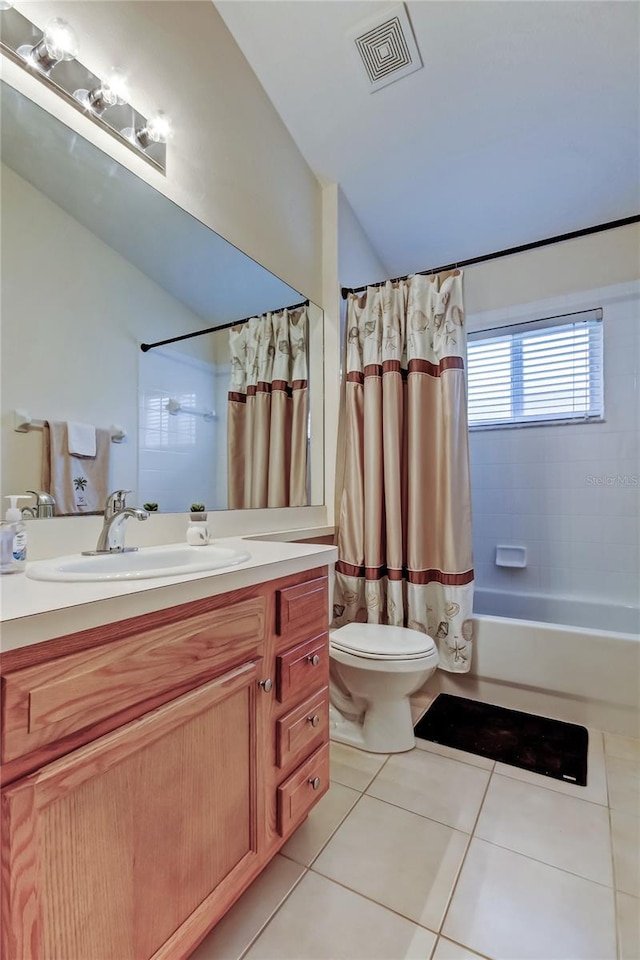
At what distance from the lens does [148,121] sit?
126 cm

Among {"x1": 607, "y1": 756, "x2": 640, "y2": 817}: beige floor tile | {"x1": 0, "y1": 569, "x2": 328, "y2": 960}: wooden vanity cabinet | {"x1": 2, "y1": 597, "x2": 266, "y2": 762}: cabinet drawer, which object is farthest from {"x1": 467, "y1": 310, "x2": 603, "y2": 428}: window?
{"x1": 2, "y1": 597, "x2": 266, "y2": 762}: cabinet drawer

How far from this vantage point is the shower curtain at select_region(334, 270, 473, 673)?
1.98 metres

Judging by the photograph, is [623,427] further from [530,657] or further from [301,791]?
[301,791]

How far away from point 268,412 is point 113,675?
4.42ft

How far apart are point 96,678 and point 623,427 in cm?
272

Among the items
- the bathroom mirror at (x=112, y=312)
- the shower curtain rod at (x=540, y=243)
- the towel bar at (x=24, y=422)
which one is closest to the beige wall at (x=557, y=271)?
the shower curtain rod at (x=540, y=243)

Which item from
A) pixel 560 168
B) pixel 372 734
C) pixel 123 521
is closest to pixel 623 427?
pixel 560 168

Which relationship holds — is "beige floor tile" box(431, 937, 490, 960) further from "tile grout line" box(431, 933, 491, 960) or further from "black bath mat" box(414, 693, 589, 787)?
"black bath mat" box(414, 693, 589, 787)

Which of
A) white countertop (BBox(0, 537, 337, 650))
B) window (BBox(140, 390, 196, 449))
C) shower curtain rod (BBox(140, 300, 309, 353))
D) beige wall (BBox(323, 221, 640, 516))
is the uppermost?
beige wall (BBox(323, 221, 640, 516))

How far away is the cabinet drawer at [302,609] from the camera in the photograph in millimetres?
1017

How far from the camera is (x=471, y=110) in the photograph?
6.02 feet

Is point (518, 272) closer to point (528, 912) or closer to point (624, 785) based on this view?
point (624, 785)

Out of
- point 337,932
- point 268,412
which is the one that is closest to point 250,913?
point 337,932

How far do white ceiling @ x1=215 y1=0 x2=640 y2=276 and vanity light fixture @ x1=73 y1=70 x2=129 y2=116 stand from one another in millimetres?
757
